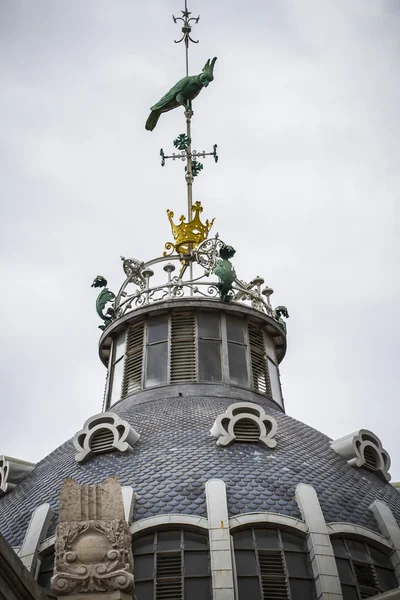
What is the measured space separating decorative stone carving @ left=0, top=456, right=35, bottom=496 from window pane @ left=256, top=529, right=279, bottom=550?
7371 mm

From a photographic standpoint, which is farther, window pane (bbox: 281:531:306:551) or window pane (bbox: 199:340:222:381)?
window pane (bbox: 199:340:222:381)

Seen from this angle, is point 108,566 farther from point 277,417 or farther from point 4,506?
point 277,417

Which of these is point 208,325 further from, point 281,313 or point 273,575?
point 273,575

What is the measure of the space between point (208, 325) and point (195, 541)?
9.87 metres

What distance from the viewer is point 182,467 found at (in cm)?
2047

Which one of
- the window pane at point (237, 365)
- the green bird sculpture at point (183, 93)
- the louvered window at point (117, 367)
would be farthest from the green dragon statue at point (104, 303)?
the green bird sculpture at point (183, 93)

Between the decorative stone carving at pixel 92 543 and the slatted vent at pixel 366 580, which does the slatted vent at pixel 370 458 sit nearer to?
the slatted vent at pixel 366 580

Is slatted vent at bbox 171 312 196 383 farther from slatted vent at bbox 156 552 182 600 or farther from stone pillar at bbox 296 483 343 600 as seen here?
slatted vent at bbox 156 552 182 600

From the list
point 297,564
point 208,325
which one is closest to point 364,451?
point 297,564

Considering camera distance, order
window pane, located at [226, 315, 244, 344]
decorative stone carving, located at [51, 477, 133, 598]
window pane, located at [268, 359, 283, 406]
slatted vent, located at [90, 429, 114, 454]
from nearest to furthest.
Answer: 1. decorative stone carving, located at [51, 477, 133, 598]
2. slatted vent, located at [90, 429, 114, 454]
3. window pane, located at [226, 315, 244, 344]
4. window pane, located at [268, 359, 283, 406]

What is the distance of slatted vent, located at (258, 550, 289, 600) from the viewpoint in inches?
714

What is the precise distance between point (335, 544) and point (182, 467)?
3819 mm

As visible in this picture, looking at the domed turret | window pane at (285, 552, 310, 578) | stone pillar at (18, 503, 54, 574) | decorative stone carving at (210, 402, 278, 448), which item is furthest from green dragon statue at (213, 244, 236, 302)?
window pane at (285, 552, 310, 578)

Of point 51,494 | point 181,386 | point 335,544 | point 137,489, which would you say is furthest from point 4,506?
point 335,544
